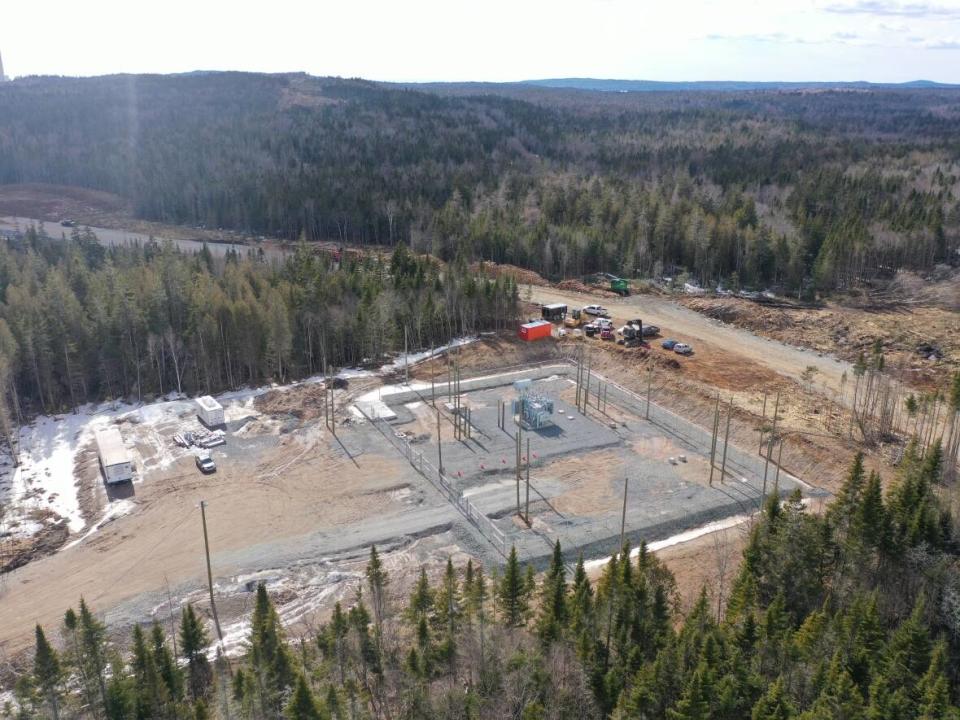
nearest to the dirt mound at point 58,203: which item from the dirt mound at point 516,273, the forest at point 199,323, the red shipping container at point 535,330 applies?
the forest at point 199,323

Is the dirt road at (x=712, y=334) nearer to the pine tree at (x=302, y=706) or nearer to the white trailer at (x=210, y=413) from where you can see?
the white trailer at (x=210, y=413)

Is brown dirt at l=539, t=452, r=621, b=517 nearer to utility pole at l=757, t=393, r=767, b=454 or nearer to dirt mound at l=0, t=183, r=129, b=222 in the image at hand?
utility pole at l=757, t=393, r=767, b=454

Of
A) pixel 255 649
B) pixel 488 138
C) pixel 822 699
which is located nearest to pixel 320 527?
pixel 255 649

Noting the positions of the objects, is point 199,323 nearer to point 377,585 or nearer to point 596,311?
point 377,585

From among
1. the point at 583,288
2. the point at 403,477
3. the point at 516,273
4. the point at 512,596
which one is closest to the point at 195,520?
the point at 403,477

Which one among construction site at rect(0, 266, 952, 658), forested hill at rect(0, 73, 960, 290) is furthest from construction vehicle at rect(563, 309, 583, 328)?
forested hill at rect(0, 73, 960, 290)

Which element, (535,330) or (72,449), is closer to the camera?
(72,449)
